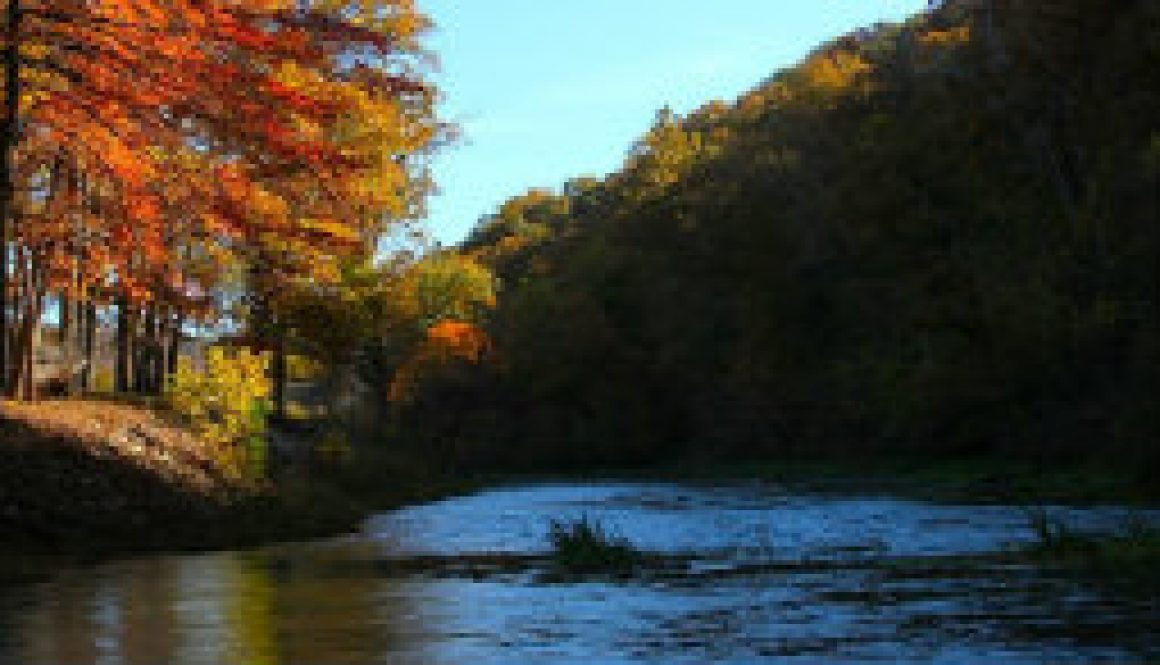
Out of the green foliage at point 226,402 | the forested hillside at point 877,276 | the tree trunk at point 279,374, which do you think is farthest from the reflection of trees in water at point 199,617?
the forested hillside at point 877,276

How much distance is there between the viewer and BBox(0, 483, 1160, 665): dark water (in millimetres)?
11234

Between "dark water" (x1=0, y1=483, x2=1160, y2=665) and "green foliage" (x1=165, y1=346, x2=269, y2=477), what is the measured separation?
576cm

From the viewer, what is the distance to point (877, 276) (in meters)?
74.4

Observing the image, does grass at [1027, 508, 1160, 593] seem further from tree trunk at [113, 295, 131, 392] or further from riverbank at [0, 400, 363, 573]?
tree trunk at [113, 295, 131, 392]

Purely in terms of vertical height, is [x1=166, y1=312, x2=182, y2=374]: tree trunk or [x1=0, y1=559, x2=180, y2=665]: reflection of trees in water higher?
[x1=166, y1=312, x2=182, y2=374]: tree trunk

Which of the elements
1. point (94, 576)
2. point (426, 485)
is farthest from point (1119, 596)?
point (426, 485)

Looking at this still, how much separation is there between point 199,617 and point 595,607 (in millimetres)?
3844

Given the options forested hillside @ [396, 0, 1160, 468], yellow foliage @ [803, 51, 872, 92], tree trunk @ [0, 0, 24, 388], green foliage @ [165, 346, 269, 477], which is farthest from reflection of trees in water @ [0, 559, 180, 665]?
yellow foliage @ [803, 51, 872, 92]

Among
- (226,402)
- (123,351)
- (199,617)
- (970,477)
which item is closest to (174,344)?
(123,351)

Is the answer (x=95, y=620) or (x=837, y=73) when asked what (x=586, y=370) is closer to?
(x=837, y=73)

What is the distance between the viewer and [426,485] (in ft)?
163

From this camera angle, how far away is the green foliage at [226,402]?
30.6m

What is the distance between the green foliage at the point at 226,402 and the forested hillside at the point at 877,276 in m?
20.6

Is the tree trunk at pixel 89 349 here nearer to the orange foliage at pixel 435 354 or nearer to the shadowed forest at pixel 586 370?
the shadowed forest at pixel 586 370
